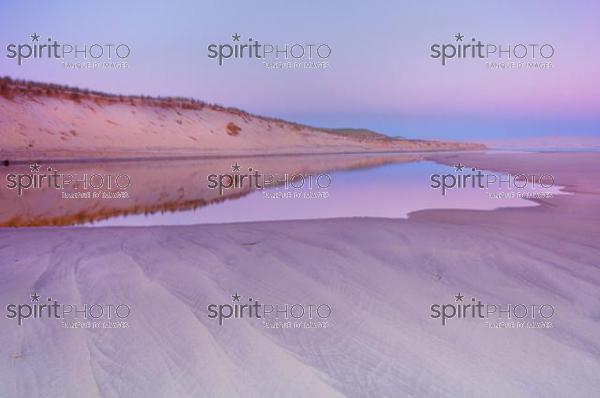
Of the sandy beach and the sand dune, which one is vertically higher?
the sand dune

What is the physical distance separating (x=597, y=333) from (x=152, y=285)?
2420 mm

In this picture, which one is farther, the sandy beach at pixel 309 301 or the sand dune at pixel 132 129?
the sand dune at pixel 132 129

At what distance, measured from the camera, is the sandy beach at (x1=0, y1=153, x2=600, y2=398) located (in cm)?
212

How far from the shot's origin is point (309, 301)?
10.1 ft

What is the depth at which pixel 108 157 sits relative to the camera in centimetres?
2405

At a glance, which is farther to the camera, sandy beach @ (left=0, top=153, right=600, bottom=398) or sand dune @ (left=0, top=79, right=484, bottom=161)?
sand dune @ (left=0, top=79, right=484, bottom=161)

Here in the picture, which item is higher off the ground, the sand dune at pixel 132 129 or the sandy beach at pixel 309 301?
the sand dune at pixel 132 129

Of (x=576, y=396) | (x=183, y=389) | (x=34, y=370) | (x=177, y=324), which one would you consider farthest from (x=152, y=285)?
(x=576, y=396)

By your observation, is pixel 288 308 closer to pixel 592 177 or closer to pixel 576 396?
pixel 576 396

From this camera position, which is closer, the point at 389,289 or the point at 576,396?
the point at 576,396

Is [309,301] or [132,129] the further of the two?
[132,129]

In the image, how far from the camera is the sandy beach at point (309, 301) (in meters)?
2.12

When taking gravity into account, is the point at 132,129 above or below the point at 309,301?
above

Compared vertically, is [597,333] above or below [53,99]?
below
